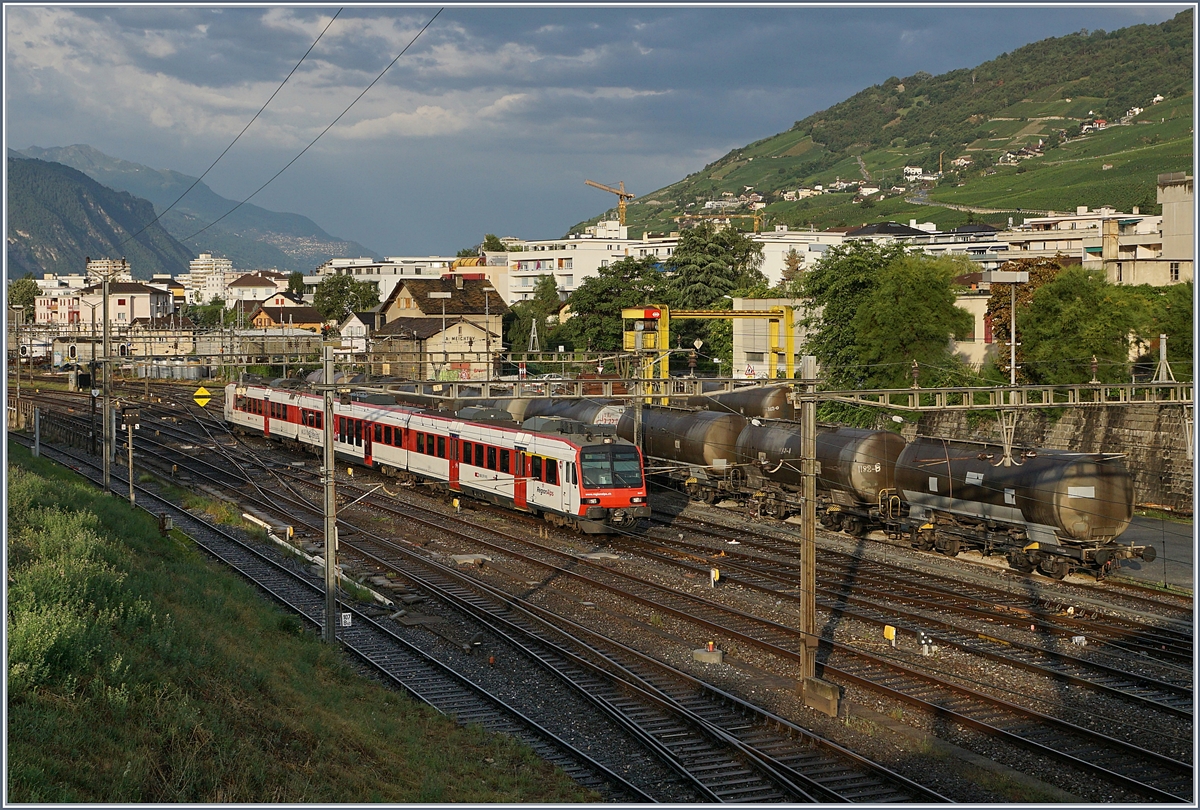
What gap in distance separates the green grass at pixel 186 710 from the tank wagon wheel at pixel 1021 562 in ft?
54.6

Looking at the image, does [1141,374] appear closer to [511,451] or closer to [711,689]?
[511,451]

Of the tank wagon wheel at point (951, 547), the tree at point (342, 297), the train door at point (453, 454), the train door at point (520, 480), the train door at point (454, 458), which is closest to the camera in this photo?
the tank wagon wheel at point (951, 547)

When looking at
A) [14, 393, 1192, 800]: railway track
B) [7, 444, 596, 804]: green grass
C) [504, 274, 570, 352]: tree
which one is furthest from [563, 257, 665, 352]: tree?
[7, 444, 596, 804]: green grass

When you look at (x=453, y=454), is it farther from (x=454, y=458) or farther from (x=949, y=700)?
(x=949, y=700)

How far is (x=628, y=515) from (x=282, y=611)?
10.7 meters

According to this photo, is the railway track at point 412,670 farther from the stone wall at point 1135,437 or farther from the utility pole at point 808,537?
the stone wall at point 1135,437

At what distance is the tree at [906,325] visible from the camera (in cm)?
4872

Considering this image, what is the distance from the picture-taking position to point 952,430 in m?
48.2

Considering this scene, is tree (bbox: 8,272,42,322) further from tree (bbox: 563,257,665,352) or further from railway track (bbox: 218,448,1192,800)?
railway track (bbox: 218,448,1192,800)

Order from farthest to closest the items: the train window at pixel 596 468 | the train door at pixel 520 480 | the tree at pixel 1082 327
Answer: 1. the tree at pixel 1082 327
2. the train door at pixel 520 480
3. the train window at pixel 596 468

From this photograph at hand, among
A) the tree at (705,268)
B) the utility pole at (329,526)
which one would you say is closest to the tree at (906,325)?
the utility pole at (329,526)

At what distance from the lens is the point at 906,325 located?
48844mm

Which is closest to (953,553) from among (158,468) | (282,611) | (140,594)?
(282,611)

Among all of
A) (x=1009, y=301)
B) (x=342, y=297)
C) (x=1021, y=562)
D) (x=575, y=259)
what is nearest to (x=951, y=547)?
(x=1021, y=562)
